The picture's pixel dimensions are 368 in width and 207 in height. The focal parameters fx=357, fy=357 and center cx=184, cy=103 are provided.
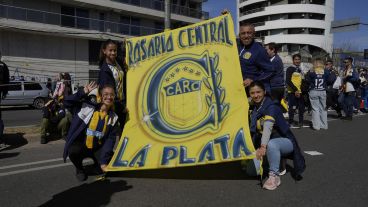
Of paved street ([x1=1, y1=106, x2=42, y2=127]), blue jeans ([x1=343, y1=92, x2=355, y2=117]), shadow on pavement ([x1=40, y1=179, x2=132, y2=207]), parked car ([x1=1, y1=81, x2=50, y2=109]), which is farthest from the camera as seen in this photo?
parked car ([x1=1, y1=81, x2=50, y2=109])

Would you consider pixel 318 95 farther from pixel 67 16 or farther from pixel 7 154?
pixel 67 16

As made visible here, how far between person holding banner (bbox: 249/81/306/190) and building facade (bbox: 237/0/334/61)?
57.3 metres

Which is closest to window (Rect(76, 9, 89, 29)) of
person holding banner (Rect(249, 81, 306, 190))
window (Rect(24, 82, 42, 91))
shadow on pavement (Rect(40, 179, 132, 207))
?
window (Rect(24, 82, 42, 91))

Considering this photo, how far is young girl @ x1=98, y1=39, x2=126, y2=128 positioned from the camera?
468 cm

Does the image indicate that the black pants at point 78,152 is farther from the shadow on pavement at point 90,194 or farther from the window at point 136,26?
the window at point 136,26

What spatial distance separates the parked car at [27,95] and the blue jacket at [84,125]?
1448 cm

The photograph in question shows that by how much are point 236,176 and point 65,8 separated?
28.9m

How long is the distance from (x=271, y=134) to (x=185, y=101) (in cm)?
113

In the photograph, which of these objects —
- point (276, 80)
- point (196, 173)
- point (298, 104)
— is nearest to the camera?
point (196, 173)

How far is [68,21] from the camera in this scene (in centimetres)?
2972

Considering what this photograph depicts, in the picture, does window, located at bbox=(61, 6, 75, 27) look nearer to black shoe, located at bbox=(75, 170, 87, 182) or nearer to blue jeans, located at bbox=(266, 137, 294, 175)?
black shoe, located at bbox=(75, 170, 87, 182)

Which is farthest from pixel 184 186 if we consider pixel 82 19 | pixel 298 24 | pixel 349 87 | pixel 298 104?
pixel 298 24

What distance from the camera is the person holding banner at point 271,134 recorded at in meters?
4.04

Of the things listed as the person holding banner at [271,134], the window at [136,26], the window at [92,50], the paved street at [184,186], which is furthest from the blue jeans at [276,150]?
the window at [136,26]
